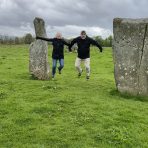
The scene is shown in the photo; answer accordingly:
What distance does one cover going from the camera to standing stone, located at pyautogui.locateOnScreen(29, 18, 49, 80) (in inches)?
1003

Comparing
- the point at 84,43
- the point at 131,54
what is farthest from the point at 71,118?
the point at 84,43

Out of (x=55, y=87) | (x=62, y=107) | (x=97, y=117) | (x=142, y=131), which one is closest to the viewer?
(x=142, y=131)

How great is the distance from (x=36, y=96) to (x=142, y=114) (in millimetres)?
4766

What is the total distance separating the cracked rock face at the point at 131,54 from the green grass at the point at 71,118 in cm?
57

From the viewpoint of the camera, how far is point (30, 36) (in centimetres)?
9031

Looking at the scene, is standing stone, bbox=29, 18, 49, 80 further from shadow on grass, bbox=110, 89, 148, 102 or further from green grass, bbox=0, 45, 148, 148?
shadow on grass, bbox=110, 89, 148, 102

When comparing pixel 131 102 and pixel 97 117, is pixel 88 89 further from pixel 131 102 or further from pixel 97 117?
pixel 97 117

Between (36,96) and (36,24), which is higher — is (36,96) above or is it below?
below

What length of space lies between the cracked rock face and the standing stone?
24.8ft

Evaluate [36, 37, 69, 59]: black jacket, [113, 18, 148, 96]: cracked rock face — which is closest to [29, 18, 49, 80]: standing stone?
[36, 37, 69, 59]: black jacket

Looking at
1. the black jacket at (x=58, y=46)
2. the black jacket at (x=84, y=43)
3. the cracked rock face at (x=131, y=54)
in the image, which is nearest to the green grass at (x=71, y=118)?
the cracked rock face at (x=131, y=54)

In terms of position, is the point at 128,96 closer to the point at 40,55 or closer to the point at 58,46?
the point at 58,46

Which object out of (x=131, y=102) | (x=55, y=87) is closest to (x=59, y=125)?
(x=131, y=102)

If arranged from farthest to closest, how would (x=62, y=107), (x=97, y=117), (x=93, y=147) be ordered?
(x=62, y=107), (x=97, y=117), (x=93, y=147)
